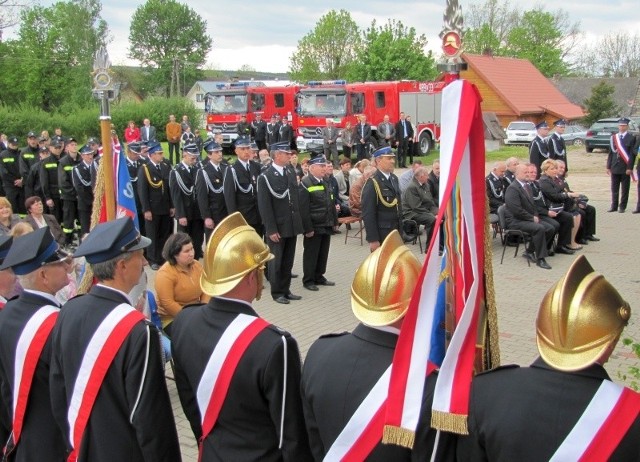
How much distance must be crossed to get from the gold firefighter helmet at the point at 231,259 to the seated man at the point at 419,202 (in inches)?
354

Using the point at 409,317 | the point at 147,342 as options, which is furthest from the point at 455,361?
the point at 147,342

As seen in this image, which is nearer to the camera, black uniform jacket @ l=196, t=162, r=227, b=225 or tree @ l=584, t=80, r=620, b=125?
black uniform jacket @ l=196, t=162, r=227, b=225

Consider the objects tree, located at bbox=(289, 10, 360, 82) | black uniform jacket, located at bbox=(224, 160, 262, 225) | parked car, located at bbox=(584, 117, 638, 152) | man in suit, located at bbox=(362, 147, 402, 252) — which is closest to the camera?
man in suit, located at bbox=(362, 147, 402, 252)

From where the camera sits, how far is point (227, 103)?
1231 inches

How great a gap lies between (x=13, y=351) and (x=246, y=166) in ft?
22.9

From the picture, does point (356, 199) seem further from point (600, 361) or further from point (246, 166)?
point (600, 361)

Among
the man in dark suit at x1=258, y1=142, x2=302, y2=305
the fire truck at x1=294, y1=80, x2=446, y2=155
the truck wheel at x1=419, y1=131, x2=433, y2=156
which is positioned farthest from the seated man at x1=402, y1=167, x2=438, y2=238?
the truck wheel at x1=419, y1=131, x2=433, y2=156

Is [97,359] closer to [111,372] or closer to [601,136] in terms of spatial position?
[111,372]

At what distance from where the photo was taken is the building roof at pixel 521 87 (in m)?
44.0

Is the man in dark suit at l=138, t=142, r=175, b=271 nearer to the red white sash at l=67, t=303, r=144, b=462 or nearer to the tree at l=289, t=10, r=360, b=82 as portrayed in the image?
the red white sash at l=67, t=303, r=144, b=462

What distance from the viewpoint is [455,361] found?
2539mm

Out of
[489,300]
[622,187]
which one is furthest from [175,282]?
[622,187]

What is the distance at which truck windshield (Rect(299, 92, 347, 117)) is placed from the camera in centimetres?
2712

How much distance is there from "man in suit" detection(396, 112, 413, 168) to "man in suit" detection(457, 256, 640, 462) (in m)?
23.1
